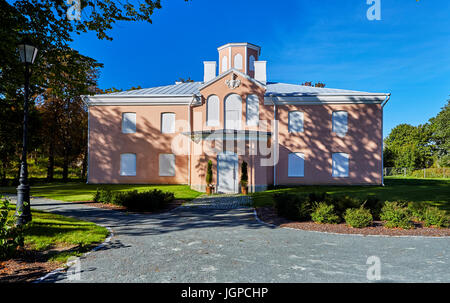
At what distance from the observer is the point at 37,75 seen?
34.7ft

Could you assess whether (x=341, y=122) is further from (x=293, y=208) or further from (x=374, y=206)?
(x=293, y=208)

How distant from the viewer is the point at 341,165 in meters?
20.4

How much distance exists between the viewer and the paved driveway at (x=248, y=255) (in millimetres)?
4379

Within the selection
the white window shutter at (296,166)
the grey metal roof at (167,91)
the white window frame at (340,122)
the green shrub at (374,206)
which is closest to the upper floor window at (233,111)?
the grey metal roof at (167,91)

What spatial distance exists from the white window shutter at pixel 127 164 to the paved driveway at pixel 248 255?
1322cm

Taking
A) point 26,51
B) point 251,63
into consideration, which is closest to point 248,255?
point 26,51

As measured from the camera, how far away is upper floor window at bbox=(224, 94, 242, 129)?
19.3 meters

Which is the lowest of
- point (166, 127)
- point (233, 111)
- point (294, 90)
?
point (166, 127)

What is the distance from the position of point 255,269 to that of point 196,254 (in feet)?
4.63

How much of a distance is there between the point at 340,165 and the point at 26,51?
20.0 m

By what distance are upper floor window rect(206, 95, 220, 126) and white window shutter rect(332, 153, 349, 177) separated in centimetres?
981
